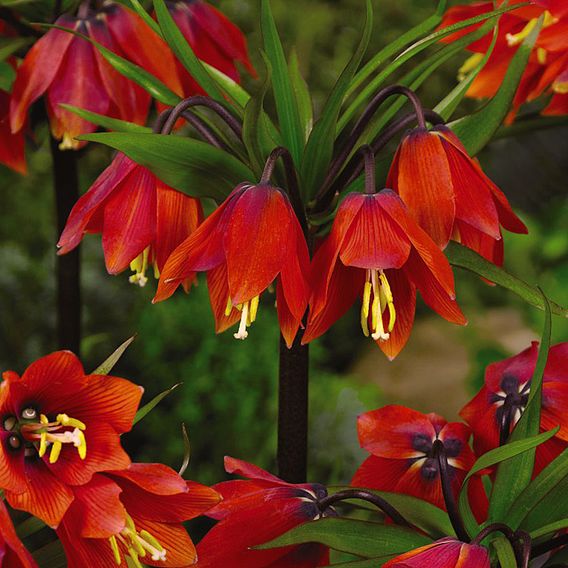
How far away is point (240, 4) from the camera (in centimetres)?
231

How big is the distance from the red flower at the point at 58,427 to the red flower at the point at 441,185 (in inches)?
6.9

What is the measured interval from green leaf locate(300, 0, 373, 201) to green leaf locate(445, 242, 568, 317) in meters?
0.09

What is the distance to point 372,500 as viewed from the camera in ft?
1.83

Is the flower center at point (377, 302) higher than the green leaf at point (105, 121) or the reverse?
the reverse

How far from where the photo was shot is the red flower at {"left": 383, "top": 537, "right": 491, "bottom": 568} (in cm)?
51

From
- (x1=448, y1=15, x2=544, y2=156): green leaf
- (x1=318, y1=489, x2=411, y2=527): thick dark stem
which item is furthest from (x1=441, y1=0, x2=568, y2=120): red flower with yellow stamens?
(x1=318, y1=489, x2=411, y2=527): thick dark stem

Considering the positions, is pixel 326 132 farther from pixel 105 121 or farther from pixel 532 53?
pixel 532 53

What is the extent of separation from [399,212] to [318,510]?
0.52ft

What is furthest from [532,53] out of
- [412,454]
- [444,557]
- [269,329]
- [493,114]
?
[269,329]

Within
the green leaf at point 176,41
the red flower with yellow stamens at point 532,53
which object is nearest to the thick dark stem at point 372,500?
the green leaf at point 176,41

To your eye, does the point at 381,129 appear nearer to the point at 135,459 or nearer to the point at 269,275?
the point at 269,275

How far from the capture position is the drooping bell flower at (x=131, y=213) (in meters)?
0.61

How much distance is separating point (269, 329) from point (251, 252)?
997mm

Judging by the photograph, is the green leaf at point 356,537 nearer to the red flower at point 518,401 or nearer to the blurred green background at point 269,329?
the red flower at point 518,401
